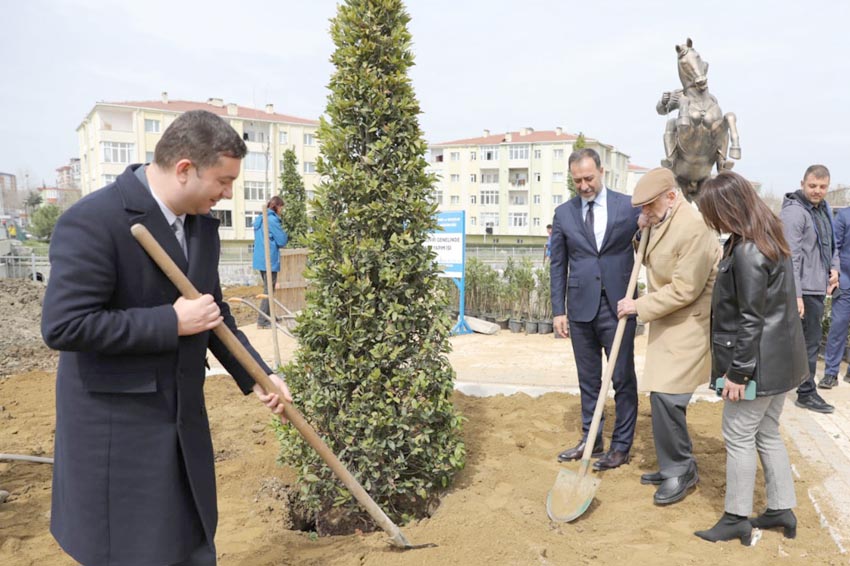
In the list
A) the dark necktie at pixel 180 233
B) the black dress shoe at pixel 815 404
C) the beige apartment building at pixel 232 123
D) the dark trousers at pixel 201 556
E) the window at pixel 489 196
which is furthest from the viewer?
the window at pixel 489 196

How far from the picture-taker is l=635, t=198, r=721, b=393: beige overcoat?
364 cm

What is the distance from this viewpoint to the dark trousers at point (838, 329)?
21.3 feet

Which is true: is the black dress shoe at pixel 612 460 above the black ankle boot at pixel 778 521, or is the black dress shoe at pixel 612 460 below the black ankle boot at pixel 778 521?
below

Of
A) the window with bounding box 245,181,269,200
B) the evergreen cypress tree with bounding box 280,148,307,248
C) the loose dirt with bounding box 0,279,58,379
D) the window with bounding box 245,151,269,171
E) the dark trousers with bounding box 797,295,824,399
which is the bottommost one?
the loose dirt with bounding box 0,279,58,379

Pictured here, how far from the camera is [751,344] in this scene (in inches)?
120

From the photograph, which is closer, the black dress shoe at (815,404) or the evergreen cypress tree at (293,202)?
the black dress shoe at (815,404)

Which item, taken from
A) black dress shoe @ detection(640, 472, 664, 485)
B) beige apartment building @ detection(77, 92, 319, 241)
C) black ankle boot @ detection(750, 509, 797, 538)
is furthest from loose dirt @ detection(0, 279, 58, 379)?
beige apartment building @ detection(77, 92, 319, 241)

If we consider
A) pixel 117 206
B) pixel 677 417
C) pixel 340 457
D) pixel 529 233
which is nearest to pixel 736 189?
pixel 677 417

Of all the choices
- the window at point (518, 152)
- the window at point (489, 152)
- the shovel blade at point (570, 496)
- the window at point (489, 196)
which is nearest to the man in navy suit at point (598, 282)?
the shovel blade at point (570, 496)

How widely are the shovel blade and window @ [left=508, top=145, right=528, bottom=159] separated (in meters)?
64.8

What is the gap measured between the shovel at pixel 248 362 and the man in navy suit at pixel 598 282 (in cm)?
194

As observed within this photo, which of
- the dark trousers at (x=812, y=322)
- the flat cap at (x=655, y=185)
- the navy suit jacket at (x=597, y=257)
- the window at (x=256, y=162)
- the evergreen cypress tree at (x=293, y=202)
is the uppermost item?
the window at (x=256, y=162)

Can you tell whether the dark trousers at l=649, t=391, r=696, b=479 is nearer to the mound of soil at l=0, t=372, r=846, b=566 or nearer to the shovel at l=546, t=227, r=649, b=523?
the mound of soil at l=0, t=372, r=846, b=566

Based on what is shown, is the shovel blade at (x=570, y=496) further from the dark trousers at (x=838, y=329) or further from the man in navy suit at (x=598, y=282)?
the dark trousers at (x=838, y=329)
